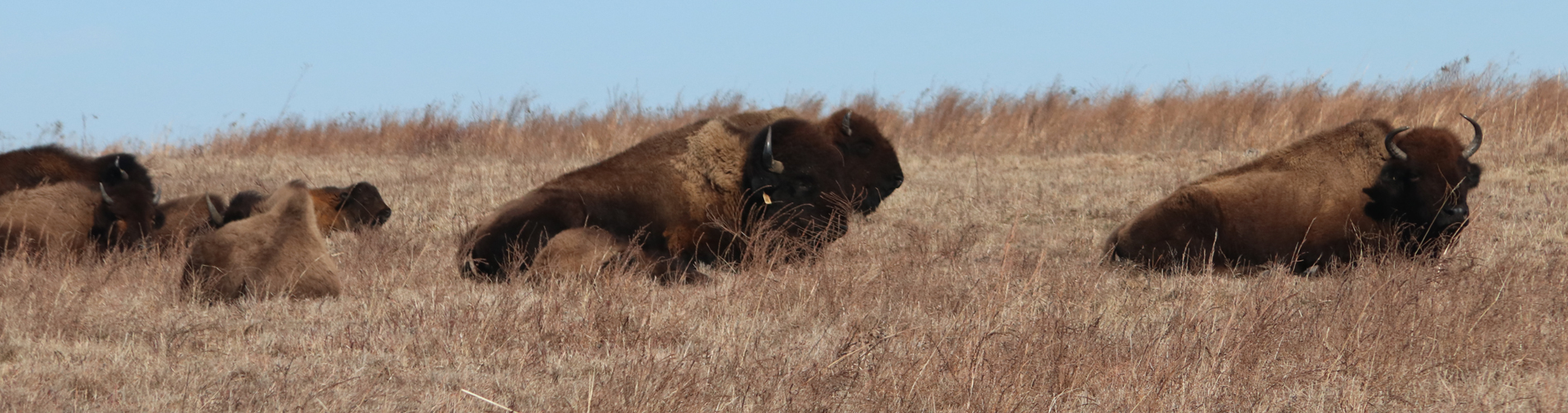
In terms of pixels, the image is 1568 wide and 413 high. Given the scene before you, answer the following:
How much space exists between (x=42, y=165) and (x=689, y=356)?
22.5ft

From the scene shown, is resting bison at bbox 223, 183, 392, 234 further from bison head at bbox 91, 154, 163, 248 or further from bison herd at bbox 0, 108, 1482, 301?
bison herd at bbox 0, 108, 1482, 301

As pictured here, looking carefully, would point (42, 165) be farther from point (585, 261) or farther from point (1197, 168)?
point (1197, 168)

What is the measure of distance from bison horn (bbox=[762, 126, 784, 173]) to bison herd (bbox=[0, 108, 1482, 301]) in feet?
0.04

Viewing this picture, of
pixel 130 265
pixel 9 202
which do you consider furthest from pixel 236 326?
pixel 9 202

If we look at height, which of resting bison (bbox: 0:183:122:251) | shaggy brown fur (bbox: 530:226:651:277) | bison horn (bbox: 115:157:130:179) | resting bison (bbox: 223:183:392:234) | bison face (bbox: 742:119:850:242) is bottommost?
resting bison (bbox: 223:183:392:234)

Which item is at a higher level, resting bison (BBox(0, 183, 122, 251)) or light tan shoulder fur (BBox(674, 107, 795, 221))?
light tan shoulder fur (BBox(674, 107, 795, 221))

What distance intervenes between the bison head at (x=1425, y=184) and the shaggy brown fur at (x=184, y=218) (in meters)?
7.96

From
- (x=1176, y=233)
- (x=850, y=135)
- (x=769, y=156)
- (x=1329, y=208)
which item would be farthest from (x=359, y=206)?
(x=1329, y=208)

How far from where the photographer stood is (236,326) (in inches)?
222

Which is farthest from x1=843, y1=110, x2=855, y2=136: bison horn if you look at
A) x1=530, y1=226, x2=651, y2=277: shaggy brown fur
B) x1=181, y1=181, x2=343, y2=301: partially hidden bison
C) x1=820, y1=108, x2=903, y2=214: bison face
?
x1=181, y1=181, x2=343, y2=301: partially hidden bison

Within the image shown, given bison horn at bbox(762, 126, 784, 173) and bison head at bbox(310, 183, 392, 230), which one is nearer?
bison horn at bbox(762, 126, 784, 173)

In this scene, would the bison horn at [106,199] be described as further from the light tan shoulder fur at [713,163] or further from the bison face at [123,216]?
the light tan shoulder fur at [713,163]

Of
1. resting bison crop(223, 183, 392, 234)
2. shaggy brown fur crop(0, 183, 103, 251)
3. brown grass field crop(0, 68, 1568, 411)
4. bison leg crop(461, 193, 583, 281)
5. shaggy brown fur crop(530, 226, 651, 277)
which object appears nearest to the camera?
brown grass field crop(0, 68, 1568, 411)

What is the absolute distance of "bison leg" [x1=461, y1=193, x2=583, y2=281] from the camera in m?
7.29
